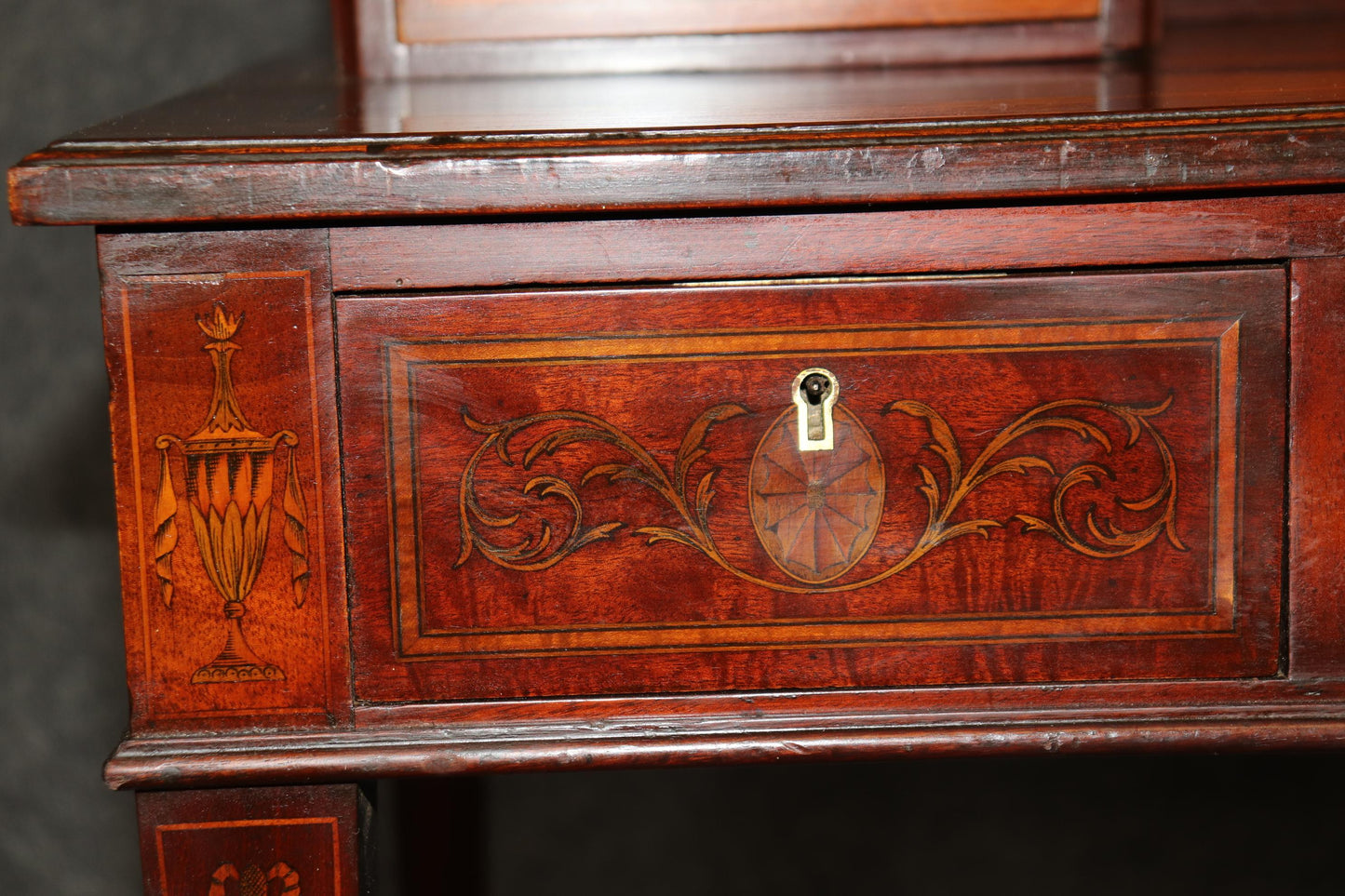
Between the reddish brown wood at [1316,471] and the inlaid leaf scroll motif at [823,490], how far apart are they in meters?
0.05

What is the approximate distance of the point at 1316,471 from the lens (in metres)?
0.56

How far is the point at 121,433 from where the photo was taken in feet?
1.77

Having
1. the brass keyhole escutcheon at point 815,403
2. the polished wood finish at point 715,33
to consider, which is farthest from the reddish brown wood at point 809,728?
the polished wood finish at point 715,33

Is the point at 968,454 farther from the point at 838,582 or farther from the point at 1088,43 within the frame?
the point at 1088,43

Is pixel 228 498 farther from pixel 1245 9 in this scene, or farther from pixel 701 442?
pixel 1245 9

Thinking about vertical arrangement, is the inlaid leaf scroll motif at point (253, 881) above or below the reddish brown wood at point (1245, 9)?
below

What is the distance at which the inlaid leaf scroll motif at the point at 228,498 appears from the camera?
54 cm

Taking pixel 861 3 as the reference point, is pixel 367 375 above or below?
below

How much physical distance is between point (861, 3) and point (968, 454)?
44 centimetres

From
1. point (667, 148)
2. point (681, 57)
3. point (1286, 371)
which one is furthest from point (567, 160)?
point (681, 57)

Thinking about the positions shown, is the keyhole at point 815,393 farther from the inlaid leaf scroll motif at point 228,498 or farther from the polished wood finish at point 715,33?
the polished wood finish at point 715,33

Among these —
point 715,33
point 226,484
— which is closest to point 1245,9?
point 715,33

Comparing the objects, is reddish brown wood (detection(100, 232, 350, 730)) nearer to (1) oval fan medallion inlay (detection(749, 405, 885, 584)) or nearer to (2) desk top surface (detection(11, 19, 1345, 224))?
(2) desk top surface (detection(11, 19, 1345, 224))

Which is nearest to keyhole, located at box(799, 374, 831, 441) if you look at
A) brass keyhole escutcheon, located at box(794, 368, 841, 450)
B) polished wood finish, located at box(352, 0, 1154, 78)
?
brass keyhole escutcheon, located at box(794, 368, 841, 450)
